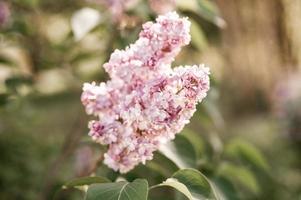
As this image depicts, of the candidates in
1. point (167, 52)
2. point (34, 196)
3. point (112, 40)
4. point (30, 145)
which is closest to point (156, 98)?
point (167, 52)

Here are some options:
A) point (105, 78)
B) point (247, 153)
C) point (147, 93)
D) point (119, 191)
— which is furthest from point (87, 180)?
Answer: point (247, 153)

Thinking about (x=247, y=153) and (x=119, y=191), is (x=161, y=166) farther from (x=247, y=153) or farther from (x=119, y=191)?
(x=119, y=191)

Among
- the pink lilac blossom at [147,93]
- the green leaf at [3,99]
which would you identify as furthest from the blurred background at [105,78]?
the pink lilac blossom at [147,93]

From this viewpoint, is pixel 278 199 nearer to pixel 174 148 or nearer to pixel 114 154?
pixel 174 148

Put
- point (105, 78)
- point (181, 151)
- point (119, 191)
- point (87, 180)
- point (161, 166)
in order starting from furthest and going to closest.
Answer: point (105, 78) < point (161, 166) < point (181, 151) < point (87, 180) < point (119, 191)

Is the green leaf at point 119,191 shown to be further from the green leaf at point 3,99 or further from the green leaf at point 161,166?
the green leaf at point 3,99
